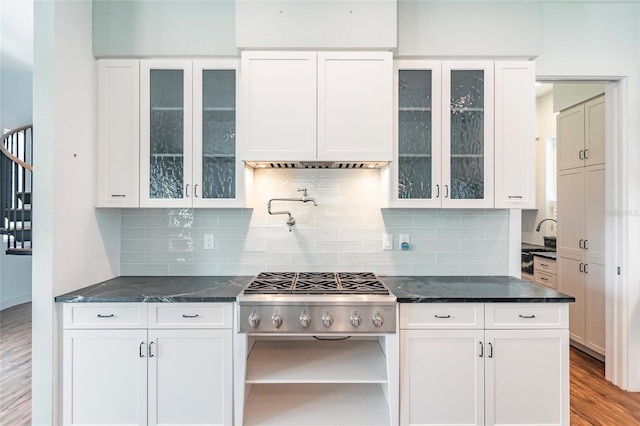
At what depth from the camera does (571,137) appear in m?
3.46

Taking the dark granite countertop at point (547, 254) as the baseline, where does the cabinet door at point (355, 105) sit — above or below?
above

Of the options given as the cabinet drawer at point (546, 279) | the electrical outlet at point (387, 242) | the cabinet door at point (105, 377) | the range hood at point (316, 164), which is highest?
the range hood at point (316, 164)

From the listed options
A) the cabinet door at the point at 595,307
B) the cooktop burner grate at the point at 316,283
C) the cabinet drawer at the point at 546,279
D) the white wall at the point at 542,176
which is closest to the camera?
the cooktop burner grate at the point at 316,283

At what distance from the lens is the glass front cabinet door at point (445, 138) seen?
2.24m

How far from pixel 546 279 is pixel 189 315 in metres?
3.86

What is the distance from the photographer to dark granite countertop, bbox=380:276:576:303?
191 cm

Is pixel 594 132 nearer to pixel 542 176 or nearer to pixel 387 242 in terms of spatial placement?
pixel 542 176

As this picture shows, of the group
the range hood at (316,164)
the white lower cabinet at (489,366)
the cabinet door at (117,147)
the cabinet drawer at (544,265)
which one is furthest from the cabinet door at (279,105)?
the cabinet drawer at (544,265)

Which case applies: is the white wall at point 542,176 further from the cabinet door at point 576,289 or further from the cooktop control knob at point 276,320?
the cooktop control knob at point 276,320

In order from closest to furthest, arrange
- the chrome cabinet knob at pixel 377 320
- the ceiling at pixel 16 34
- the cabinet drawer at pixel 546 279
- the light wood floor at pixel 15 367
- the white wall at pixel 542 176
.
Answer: the chrome cabinet knob at pixel 377 320, the light wood floor at pixel 15 367, the ceiling at pixel 16 34, the cabinet drawer at pixel 546 279, the white wall at pixel 542 176

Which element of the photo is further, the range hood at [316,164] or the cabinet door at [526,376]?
the range hood at [316,164]

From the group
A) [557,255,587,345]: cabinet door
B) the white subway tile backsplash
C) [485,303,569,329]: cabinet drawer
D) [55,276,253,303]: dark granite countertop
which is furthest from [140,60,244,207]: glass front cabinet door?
[557,255,587,345]: cabinet door

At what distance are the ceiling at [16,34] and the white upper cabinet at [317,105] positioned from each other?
2804 millimetres

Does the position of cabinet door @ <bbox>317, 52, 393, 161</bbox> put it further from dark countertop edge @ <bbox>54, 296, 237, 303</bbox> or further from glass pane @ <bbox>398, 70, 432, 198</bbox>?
dark countertop edge @ <bbox>54, 296, 237, 303</bbox>
